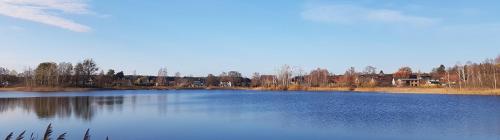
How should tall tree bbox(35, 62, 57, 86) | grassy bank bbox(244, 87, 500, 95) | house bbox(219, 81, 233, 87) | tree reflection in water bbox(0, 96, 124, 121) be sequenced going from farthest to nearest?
house bbox(219, 81, 233, 87)
tall tree bbox(35, 62, 57, 86)
grassy bank bbox(244, 87, 500, 95)
tree reflection in water bbox(0, 96, 124, 121)

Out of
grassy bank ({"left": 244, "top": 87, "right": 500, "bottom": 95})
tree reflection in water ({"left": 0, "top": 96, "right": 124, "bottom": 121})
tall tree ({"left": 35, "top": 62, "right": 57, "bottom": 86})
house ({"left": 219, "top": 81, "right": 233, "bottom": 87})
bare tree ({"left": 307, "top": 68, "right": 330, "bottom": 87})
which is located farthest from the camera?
house ({"left": 219, "top": 81, "right": 233, "bottom": 87})

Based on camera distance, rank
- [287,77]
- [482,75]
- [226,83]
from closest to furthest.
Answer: [482,75], [287,77], [226,83]

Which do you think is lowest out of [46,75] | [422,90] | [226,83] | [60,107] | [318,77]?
[60,107]

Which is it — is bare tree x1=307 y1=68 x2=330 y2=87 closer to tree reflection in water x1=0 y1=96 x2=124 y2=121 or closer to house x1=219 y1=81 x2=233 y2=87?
house x1=219 y1=81 x2=233 y2=87

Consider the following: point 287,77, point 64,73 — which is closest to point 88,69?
point 64,73

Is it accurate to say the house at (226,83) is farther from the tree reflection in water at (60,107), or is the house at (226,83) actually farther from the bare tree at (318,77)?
the tree reflection in water at (60,107)

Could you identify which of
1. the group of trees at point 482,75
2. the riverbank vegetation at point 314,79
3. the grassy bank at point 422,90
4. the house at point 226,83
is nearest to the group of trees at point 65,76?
the riverbank vegetation at point 314,79

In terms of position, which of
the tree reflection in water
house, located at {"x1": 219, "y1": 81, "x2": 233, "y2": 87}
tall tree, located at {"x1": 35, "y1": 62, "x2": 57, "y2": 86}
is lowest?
the tree reflection in water

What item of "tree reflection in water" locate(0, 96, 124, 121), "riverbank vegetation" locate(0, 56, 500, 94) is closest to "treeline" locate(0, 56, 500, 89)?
"riverbank vegetation" locate(0, 56, 500, 94)

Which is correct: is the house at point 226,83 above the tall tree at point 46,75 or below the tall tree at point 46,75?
below

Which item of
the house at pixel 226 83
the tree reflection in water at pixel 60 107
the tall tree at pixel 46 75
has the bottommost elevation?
the tree reflection in water at pixel 60 107

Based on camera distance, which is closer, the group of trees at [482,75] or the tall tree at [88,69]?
the group of trees at [482,75]

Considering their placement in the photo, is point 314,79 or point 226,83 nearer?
point 314,79

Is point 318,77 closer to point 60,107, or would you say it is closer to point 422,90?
point 422,90
